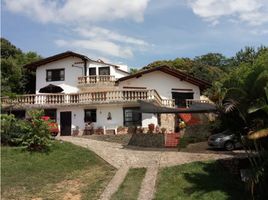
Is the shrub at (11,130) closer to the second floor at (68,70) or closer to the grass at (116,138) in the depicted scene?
the grass at (116,138)

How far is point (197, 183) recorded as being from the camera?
1753cm

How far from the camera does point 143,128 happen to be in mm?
32562

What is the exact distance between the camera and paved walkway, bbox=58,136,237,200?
16961mm

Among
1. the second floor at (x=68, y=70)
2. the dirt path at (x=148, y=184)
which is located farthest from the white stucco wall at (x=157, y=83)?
the dirt path at (x=148, y=184)

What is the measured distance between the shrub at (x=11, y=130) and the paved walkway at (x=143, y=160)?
444cm

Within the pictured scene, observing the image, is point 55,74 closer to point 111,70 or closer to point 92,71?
point 92,71

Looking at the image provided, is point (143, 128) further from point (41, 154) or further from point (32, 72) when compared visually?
point (32, 72)

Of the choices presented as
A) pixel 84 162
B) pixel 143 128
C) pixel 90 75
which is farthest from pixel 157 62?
pixel 84 162

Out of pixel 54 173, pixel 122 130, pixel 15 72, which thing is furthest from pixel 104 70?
pixel 54 173

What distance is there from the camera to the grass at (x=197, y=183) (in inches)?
636

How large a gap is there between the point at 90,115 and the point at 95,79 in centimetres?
553

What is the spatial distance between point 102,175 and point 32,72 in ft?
92.4

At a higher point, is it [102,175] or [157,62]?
[157,62]

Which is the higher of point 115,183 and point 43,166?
point 43,166
